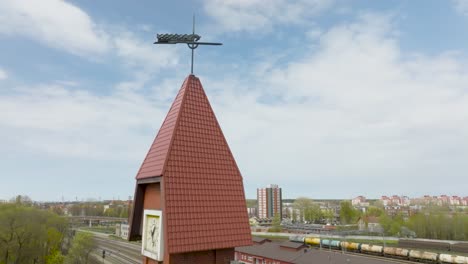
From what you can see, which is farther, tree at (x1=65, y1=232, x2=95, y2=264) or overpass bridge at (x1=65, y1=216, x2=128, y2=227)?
overpass bridge at (x1=65, y1=216, x2=128, y2=227)

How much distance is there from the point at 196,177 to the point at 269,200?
143001 millimetres

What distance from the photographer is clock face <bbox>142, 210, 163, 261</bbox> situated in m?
9.55

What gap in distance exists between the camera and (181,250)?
909cm

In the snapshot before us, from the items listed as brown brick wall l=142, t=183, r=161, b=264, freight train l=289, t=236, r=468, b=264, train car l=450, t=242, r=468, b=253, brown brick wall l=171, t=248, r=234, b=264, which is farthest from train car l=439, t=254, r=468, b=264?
brown brick wall l=142, t=183, r=161, b=264

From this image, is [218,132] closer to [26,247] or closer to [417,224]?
[26,247]

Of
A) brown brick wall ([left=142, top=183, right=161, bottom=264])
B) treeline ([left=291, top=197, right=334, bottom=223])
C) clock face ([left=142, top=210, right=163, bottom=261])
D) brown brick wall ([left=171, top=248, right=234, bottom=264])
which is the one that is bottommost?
treeline ([left=291, top=197, right=334, bottom=223])

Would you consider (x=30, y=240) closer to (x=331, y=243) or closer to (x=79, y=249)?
(x=79, y=249)

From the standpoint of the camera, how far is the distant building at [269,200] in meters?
147

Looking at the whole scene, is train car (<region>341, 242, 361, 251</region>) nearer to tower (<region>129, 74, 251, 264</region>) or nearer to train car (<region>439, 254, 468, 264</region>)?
train car (<region>439, 254, 468, 264</region>)

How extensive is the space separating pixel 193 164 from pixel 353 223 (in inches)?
4429

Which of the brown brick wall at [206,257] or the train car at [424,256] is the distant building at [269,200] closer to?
the train car at [424,256]

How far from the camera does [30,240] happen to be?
44.0m

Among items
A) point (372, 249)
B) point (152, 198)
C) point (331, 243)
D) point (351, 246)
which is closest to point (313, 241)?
point (331, 243)

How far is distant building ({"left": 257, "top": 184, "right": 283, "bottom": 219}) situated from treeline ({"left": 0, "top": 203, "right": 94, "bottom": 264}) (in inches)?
4174
